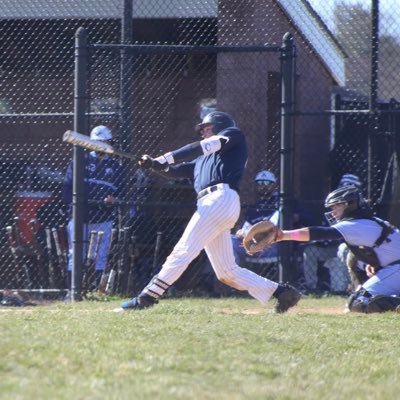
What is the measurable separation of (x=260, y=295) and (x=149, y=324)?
170 centimetres

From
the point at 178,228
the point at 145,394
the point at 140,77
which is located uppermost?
the point at 140,77

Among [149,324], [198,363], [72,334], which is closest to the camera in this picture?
[198,363]

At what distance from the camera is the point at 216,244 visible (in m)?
9.10

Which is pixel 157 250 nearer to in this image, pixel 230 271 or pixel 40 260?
pixel 40 260

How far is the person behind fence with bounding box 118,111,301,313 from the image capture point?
29.2 feet

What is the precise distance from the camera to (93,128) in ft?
37.6

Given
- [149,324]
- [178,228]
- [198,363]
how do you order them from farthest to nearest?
[178,228] < [149,324] < [198,363]

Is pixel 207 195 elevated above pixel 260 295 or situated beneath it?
elevated above

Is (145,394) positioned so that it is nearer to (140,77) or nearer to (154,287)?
→ (154,287)

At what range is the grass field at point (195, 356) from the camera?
214 inches

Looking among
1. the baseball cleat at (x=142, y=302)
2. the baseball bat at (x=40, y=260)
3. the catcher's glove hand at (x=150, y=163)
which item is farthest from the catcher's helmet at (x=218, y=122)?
the baseball bat at (x=40, y=260)

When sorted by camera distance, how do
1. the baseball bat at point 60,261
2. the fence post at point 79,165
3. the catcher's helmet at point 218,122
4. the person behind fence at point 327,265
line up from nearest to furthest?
1. the catcher's helmet at point 218,122
2. the fence post at point 79,165
3. the baseball bat at point 60,261
4. the person behind fence at point 327,265

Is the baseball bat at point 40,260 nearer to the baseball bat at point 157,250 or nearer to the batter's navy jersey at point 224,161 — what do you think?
the baseball bat at point 157,250

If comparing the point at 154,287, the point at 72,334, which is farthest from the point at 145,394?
the point at 154,287
